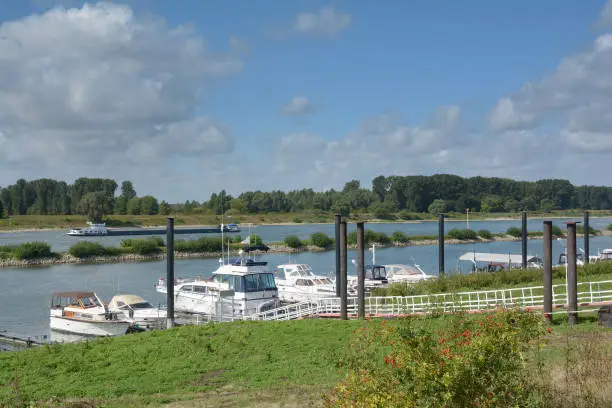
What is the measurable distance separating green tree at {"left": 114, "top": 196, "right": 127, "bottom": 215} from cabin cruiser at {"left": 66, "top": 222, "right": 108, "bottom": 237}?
31.3 metres

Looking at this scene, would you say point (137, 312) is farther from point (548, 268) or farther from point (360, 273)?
point (548, 268)

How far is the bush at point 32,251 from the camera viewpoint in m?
81.4

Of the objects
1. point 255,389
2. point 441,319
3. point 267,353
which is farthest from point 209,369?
point 441,319

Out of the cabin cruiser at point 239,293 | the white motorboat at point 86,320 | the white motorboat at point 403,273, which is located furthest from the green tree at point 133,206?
the cabin cruiser at point 239,293

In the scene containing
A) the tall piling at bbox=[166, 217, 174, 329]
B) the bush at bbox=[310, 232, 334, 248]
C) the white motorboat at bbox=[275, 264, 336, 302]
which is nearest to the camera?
the tall piling at bbox=[166, 217, 174, 329]

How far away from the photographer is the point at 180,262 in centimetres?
8325

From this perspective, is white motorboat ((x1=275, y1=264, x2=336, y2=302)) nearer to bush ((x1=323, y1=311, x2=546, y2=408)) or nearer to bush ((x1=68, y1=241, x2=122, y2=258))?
bush ((x1=323, y1=311, x2=546, y2=408))

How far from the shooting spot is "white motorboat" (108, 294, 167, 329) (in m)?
34.0

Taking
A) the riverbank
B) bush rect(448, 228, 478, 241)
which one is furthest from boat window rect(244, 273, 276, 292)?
bush rect(448, 228, 478, 241)

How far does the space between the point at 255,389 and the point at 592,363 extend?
21.0 ft

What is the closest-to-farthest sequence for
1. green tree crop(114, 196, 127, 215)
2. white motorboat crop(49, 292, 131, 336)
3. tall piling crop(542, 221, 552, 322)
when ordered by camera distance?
tall piling crop(542, 221, 552, 322)
white motorboat crop(49, 292, 131, 336)
green tree crop(114, 196, 127, 215)

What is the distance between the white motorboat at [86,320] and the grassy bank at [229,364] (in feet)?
42.0

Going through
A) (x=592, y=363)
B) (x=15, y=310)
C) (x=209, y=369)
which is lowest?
(x=15, y=310)

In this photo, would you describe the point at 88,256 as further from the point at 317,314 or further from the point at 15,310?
the point at 317,314
